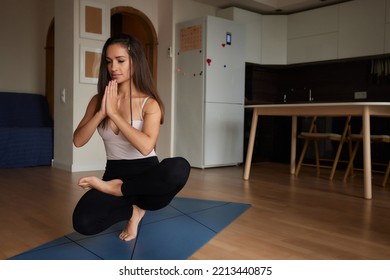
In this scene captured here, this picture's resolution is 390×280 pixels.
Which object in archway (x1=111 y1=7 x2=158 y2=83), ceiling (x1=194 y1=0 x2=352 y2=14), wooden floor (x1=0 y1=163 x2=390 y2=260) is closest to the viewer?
wooden floor (x1=0 y1=163 x2=390 y2=260)

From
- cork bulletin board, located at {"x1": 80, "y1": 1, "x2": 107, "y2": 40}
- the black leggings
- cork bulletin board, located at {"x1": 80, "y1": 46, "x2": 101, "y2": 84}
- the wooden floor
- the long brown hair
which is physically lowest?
the wooden floor

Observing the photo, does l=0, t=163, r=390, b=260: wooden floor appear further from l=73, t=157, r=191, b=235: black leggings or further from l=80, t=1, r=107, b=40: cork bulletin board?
l=80, t=1, r=107, b=40: cork bulletin board

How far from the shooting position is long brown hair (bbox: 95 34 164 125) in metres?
1.70

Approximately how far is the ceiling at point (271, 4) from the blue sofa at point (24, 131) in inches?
103

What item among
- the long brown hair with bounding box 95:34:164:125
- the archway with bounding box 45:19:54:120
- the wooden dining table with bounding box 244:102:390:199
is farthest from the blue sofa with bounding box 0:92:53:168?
the long brown hair with bounding box 95:34:164:125

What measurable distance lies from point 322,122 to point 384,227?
3193mm

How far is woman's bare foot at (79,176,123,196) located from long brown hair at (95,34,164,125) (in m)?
0.31

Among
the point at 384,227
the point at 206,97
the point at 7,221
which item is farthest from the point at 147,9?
the point at 384,227

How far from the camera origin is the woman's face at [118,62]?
1673 mm

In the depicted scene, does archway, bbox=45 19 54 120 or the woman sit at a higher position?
archway, bbox=45 19 54 120

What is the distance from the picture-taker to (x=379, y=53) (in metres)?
4.86

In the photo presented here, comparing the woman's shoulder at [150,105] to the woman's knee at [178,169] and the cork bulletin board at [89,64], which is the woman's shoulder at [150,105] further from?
the cork bulletin board at [89,64]

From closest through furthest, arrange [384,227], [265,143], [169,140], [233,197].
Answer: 1. [384,227]
2. [233,197]
3. [169,140]
4. [265,143]

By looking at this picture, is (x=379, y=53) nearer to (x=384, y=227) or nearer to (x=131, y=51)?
(x=384, y=227)
